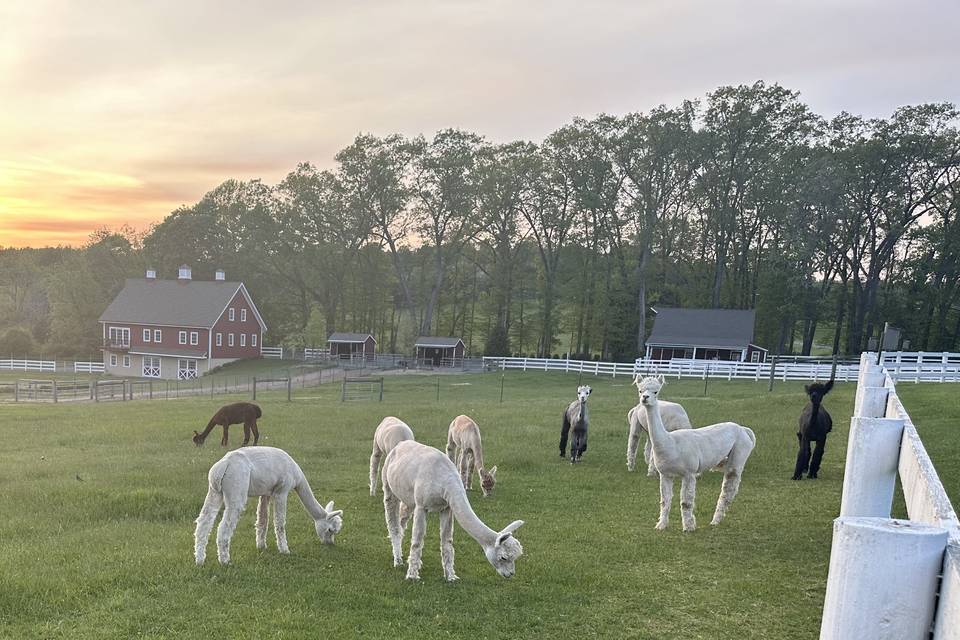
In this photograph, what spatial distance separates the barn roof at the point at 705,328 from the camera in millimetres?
44312

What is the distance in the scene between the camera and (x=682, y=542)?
28.1 feet

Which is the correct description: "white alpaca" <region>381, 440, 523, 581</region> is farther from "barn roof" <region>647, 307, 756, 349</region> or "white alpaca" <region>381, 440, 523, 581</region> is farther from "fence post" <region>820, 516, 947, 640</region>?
"barn roof" <region>647, 307, 756, 349</region>

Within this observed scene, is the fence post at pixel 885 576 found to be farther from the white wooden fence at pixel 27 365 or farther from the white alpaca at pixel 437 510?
the white wooden fence at pixel 27 365

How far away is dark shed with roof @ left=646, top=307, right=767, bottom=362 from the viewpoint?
4425cm

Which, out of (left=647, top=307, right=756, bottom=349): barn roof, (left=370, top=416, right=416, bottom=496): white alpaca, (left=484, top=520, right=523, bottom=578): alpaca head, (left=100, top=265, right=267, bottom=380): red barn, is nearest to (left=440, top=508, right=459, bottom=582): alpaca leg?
(left=484, top=520, right=523, bottom=578): alpaca head

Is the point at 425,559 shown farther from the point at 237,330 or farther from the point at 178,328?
the point at 237,330

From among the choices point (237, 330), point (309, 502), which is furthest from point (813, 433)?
point (237, 330)

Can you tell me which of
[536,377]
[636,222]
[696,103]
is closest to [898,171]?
[696,103]

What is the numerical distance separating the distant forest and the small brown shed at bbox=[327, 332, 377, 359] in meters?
3.86

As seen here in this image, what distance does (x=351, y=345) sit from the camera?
5625 cm

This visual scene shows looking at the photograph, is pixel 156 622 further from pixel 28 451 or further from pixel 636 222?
pixel 636 222

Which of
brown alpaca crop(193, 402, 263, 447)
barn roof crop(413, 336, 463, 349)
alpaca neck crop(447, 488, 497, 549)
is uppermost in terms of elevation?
alpaca neck crop(447, 488, 497, 549)

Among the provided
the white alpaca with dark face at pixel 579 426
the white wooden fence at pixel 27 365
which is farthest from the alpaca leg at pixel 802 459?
the white wooden fence at pixel 27 365

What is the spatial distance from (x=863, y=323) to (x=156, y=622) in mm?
54356
